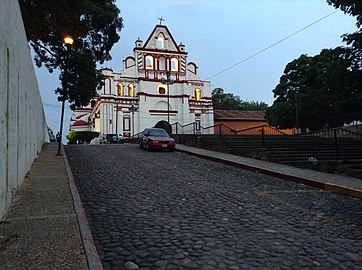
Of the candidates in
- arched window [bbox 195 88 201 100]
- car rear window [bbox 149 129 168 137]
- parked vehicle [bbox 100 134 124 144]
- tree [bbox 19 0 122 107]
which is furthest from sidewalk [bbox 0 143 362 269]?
arched window [bbox 195 88 201 100]

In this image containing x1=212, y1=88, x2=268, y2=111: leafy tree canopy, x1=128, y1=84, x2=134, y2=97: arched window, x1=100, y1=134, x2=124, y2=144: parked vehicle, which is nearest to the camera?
x1=100, y1=134, x2=124, y2=144: parked vehicle

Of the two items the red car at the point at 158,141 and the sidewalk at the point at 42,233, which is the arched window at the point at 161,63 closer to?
the red car at the point at 158,141

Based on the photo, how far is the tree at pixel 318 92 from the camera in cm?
1631

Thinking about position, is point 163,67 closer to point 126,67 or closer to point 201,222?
point 126,67

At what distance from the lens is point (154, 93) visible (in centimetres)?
4772

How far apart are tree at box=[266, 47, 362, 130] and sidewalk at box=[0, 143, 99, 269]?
1332 cm

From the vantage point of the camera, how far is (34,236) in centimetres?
404

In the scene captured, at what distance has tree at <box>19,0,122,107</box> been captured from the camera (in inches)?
596

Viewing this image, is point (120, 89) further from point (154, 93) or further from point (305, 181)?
point (305, 181)

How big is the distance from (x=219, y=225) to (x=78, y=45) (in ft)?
57.3

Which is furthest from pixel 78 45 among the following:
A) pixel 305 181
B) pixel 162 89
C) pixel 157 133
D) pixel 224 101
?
pixel 224 101

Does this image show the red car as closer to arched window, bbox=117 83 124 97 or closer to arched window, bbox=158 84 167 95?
arched window, bbox=117 83 124 97

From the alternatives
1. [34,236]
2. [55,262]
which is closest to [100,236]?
[34,236]

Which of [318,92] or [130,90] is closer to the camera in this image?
[318,92]
